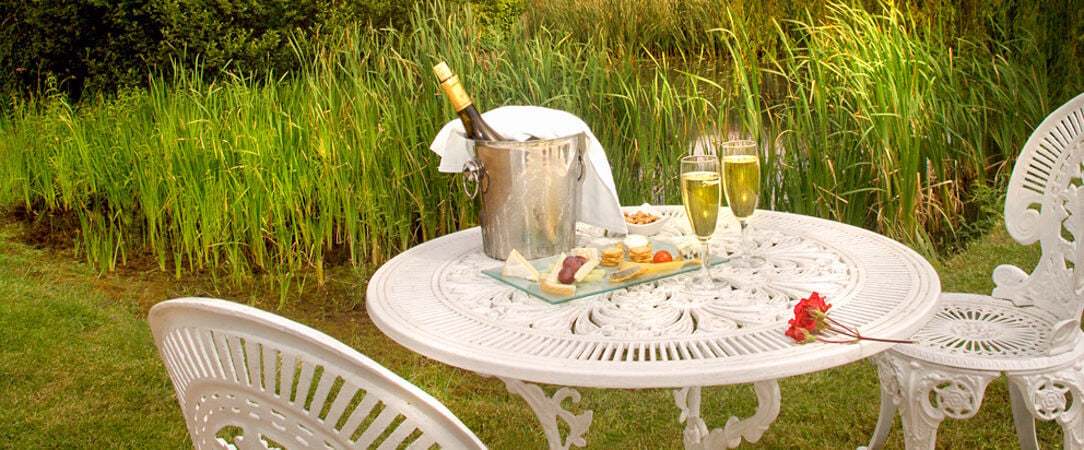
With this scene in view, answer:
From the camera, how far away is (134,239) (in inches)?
167

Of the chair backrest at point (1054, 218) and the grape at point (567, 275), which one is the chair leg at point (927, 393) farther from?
the grape at point (567, 275)

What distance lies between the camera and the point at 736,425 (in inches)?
71.7

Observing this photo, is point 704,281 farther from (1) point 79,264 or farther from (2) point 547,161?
(1) point 79,264

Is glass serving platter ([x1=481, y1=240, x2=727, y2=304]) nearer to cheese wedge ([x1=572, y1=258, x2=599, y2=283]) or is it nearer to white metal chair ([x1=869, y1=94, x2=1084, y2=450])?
cheese wedge ([x1=572, y1=258, x2=599, y2=283])

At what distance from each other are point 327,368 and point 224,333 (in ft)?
0.46

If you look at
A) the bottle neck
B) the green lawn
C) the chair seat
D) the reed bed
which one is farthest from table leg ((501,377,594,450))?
the reed bed

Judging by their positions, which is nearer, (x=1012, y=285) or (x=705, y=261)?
(x=705, y=261)

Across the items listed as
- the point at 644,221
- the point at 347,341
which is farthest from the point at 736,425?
the point at 347,341

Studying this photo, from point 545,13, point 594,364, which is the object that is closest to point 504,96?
point 594,364

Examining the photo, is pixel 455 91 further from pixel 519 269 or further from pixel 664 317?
pixel 664 317

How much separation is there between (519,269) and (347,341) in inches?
72.0

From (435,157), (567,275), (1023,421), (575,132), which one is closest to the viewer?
(567,275)

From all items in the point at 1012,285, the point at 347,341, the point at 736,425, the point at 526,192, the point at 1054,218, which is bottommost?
the point at 347,341

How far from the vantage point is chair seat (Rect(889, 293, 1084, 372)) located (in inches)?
71.3
